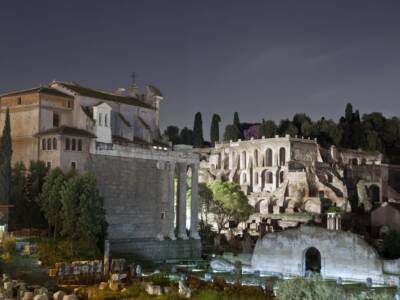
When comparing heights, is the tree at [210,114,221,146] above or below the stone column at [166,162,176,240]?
above

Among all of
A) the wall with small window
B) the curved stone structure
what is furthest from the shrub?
the wall with small window

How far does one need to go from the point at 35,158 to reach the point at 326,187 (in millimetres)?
46134

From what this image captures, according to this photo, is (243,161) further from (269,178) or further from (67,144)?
(67,144)

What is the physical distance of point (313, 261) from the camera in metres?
47.6

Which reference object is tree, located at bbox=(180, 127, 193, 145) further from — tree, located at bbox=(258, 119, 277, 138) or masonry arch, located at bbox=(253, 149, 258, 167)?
masonry arch, located at bbox=(253, 149, 258, 167)

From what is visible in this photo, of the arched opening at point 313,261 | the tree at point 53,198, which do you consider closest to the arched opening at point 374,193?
the arched opening at point 313,261

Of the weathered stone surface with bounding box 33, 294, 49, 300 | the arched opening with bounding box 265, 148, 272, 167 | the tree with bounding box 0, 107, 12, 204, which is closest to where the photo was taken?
the weathered stone surface with bounding box 33, 294, 49, 300

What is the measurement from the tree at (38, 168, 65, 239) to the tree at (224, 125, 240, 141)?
64.8 m

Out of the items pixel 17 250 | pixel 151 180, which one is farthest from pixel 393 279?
pixel 17 250

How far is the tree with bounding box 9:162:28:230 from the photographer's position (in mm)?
41562

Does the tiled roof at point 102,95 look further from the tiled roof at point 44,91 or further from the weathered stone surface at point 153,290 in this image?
the weathered stone surface at point 153,290

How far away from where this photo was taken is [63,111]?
46438 millimetres

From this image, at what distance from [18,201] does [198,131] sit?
218 ft

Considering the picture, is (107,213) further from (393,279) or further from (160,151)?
(393,279)
